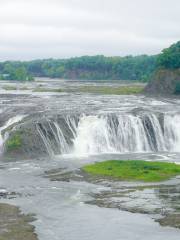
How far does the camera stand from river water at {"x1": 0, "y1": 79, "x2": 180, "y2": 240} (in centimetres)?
2906

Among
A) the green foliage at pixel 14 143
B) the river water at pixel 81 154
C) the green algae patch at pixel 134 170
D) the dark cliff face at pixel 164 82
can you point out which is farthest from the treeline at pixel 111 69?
the green algae patch at pixel 134 170

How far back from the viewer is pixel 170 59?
104m

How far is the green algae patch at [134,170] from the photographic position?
132 feet

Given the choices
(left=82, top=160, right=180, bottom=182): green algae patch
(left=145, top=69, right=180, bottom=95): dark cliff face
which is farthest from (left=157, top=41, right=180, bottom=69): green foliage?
(left=82, top=160, right=180, bottom=182): green algae patch

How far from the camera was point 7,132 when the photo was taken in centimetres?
5266

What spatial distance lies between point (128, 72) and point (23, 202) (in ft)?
467

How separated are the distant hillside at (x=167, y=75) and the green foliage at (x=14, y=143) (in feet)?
170

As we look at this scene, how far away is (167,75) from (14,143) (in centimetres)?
5732

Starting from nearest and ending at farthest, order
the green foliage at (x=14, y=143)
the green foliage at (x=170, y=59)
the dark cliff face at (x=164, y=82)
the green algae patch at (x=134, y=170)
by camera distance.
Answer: the green algae patch at (x=134, y=170), the green foliage at (x=14, y=143), the dark cliff face at (x=164, y=82), the green foliage at (x=170, y=59)

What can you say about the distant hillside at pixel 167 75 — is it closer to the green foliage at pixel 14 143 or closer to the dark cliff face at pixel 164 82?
the dark cliff face at pixel 164 82

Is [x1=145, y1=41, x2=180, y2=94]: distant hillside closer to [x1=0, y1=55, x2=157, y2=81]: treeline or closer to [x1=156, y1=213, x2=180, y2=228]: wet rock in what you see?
[x1=0, y1=55, x2=157, y2=81]: treeline

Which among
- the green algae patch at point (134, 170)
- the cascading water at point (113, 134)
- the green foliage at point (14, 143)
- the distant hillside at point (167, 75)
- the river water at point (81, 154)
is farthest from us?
the distant hillside at point (167, 75)

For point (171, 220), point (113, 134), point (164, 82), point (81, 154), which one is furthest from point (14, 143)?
point (164, 82)

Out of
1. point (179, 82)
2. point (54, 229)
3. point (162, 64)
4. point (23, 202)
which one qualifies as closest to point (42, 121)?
point (23, 202)
